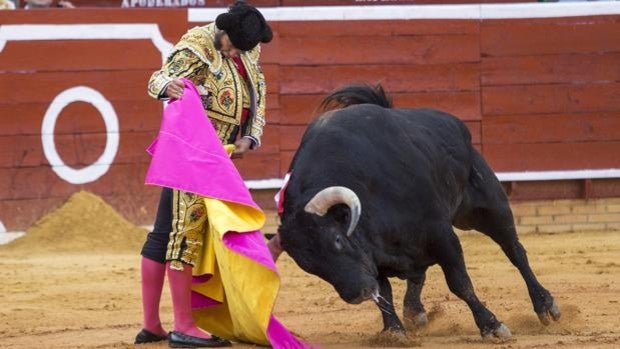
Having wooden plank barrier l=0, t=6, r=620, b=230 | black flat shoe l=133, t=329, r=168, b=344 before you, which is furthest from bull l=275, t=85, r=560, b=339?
wooden plank barrier l=0, t=6, r=620, b=230

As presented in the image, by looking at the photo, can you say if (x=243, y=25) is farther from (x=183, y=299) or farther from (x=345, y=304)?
(x=345, y=304)

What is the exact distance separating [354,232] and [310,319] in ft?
4.58

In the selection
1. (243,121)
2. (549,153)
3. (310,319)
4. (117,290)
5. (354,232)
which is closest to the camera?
(354,232)

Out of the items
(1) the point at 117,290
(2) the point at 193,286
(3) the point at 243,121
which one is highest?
(3) the point at 243,121

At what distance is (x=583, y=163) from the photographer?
996cm

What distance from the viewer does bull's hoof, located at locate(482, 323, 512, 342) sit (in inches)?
216

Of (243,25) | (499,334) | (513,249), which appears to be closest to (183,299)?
(243,25)

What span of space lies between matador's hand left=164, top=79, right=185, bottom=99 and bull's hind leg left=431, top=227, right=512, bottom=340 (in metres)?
1.20

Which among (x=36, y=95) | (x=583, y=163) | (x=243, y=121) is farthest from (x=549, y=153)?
(x=243, y=121)

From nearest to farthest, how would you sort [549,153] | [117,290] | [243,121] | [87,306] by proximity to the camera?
1. [243,121]
2. [87,306]
3. [117,290]
4. [549,153]

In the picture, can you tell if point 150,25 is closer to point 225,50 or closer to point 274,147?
point 274,147

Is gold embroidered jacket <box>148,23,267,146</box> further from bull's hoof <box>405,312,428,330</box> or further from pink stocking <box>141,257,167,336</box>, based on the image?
bull's hoof <box>405,312,428,330</box>

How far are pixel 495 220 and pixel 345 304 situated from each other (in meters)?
1.08

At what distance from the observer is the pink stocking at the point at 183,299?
5.18 meters
